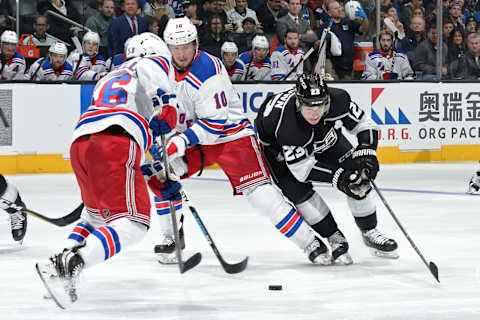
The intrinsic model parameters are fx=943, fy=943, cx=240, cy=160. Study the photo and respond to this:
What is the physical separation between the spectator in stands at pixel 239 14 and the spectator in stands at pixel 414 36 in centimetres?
170

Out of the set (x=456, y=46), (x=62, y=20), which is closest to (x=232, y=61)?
(x=62, y=20)

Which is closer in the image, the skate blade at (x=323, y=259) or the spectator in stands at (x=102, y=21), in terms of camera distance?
the skate blade at (x=323, y=259)

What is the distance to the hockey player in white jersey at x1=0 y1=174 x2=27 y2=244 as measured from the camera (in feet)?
16.2

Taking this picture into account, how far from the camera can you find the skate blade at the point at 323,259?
4.36m

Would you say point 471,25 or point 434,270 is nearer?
point 434,270

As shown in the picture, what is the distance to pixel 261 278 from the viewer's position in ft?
13.5

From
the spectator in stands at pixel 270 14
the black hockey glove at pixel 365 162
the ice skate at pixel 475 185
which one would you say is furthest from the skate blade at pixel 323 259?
the spectator in stands at pixel 270 14

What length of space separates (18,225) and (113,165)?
71.7 inches

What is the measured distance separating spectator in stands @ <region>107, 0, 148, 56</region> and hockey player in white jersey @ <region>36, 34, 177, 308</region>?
5709 mm

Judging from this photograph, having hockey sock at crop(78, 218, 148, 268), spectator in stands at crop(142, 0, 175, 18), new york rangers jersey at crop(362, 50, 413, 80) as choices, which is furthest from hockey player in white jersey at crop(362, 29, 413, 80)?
hockey sock at crop(78, 218, 148, 268)

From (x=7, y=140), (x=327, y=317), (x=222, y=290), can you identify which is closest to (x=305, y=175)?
(x=222, y=290)

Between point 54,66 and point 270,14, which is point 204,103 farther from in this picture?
point 270,14

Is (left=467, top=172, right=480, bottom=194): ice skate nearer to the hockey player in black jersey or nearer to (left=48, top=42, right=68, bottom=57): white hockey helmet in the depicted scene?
the hockey player in black jersey

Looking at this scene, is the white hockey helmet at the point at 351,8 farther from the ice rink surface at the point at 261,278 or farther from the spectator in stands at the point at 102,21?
the ice rink surface at the point at 261,278
